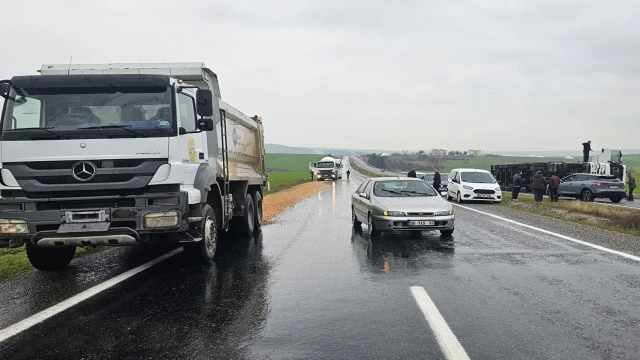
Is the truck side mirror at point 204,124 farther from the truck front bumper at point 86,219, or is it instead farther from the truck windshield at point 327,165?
the truck windshield at point 327,165

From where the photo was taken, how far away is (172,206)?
6.16 metres

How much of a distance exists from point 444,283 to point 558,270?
2021 mm

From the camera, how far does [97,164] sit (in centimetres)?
608

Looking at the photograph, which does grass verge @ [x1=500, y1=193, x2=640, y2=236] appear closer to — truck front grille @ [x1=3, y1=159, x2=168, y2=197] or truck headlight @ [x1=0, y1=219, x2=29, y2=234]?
truck front grille @ [x1=3, y1=159, x2=168, y2=197]

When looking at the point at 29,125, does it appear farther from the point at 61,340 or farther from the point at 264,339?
the point at 264,339

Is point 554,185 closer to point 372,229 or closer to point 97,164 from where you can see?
point 372,229

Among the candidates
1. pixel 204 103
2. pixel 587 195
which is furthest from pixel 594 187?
pixel 204 103

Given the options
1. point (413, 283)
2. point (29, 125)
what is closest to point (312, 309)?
point (413, 283)

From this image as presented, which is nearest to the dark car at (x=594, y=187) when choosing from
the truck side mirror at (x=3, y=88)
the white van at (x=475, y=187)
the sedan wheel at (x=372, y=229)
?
the white van at (x=475, y=187)

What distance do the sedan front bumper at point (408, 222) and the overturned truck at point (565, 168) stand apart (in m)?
22.0

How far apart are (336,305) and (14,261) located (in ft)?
19.9

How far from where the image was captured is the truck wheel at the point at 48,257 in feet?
21.9

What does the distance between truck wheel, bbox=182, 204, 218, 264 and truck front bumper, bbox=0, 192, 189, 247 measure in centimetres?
95

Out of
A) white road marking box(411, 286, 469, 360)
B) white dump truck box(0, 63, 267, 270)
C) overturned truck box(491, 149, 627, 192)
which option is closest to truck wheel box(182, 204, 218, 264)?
white dump truck box(0, 63, 267, 270)
